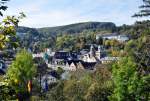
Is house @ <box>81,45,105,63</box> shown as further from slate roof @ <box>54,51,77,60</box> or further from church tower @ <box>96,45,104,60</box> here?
slate roof @ <box>54,51,77,60</box>

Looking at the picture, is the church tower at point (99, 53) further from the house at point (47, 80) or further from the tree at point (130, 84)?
the tree at point (130, 84)

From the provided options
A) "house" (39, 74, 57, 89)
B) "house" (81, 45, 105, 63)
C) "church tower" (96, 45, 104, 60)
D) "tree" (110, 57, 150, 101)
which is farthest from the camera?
"church tower" (96, 45, 104, 60)

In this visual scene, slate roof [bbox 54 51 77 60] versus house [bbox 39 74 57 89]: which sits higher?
house [bbox 39 74 57 89]

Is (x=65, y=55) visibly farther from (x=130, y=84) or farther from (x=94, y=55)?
(x=130, y=84)

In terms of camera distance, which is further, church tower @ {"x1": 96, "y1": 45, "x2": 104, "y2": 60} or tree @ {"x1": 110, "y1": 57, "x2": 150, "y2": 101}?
church tower @ {"x1": 96, "y1": 45, "x2": 104, "y2": 60}

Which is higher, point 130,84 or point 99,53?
point 130,84

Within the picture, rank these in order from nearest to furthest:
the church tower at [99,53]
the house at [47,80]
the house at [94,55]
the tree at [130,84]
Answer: the tree at [130,84]
the house at [47,80]
the house at [94,55]
the church tower at [99,53]

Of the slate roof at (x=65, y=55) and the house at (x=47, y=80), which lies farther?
the slate roof at (x=65, y=55)

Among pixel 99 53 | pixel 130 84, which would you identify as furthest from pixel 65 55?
pixel 130 84

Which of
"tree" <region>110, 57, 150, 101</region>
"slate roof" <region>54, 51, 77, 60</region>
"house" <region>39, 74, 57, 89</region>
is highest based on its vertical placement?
"tree" <region>110, 57, 150, 101</region>

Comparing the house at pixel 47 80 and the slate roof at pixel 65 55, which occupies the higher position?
the house at pixel 47 80

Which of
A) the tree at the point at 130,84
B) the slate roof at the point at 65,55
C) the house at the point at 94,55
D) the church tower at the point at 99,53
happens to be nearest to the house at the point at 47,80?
the tree at the point at 130,84

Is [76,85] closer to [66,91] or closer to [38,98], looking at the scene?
[66,91]

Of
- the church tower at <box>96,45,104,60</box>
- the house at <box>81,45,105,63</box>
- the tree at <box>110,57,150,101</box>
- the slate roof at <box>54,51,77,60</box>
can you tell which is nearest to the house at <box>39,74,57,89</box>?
the tree at <box>110,57,150,101</box>
